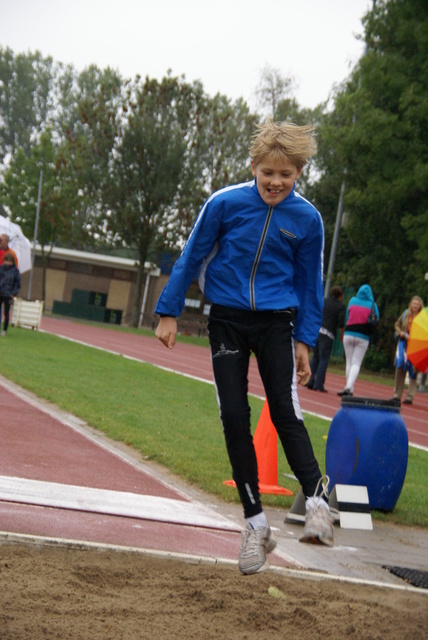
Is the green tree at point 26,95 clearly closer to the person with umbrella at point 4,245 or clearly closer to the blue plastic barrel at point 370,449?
the person with umbrella at point 4,245

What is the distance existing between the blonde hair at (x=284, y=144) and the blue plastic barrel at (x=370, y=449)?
312 centimetres

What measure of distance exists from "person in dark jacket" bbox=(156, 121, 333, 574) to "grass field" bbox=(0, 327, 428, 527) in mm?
2577

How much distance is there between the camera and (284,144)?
449 cm

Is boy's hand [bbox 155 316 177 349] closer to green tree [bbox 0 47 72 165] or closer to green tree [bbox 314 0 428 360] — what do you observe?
green tree [bbox 314 0 428 360]

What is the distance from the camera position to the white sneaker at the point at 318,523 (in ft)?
14.1

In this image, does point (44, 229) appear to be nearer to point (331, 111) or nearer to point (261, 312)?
point (331, 111)

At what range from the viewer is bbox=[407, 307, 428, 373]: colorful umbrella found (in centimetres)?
1343

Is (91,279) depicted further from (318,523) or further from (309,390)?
(318,523)

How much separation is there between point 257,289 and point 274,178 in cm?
55

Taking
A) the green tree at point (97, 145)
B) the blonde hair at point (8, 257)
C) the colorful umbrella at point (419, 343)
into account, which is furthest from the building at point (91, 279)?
the colorful umbrella at point (419, 343)

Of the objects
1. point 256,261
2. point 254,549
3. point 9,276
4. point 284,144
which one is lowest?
point 254,549

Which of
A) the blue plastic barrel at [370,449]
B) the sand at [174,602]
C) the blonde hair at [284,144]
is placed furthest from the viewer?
the blue plastic barrel at [370,449]

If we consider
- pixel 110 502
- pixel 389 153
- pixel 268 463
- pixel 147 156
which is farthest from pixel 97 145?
pixel 110 502

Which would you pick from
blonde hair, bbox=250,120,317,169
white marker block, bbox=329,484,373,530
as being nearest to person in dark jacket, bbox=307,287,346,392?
white marker block, bbox=329,484,373,530
